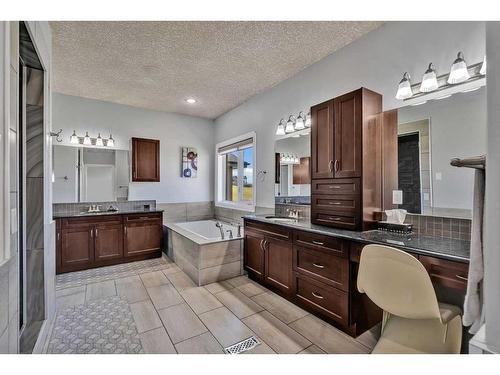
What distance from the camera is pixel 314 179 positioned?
2.64m

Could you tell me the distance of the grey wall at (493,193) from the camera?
73 cm

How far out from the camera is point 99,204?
162 inches

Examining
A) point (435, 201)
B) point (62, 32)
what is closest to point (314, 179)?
point (435, 201)

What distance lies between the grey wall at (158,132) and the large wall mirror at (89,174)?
A: 20 centimetres

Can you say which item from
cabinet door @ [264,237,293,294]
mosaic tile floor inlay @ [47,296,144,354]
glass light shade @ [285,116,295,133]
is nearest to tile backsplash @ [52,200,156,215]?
mosaic tile floor inlay @ [47,296,144,354]

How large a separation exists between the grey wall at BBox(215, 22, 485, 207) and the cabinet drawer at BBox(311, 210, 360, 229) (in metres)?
1.10

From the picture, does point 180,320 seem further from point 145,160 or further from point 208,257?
point 145,160

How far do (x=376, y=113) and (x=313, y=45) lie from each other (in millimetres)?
1015

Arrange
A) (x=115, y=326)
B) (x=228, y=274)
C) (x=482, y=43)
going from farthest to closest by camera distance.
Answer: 1. (x=228, y=274)
2. (x=115, y=326)
3. (x=482, y=43)

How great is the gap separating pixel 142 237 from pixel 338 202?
3.20 metres

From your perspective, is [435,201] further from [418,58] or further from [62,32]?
[62,32]

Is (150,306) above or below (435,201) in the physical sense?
below
